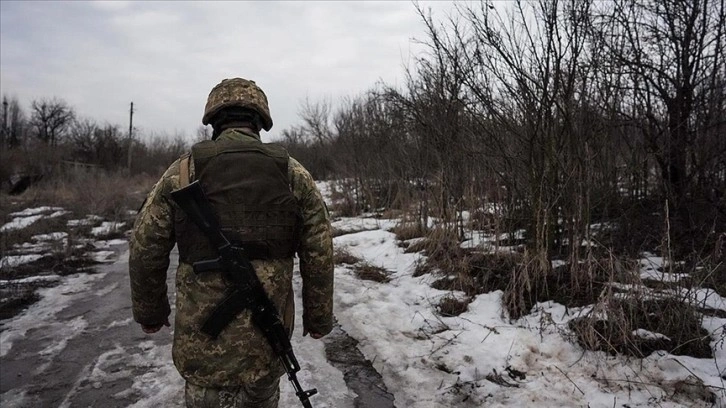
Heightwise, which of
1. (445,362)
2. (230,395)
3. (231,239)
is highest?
(231,239)

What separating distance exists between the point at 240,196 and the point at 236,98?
0.46m

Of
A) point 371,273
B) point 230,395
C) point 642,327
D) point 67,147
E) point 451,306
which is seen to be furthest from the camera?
point 67,147

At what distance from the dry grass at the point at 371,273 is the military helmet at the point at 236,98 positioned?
4528 mm

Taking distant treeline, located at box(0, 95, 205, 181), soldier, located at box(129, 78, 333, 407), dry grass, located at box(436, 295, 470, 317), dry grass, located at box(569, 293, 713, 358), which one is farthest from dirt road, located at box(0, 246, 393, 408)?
distant treeline, located at box(0, 95, 205, 181)

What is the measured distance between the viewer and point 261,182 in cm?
189

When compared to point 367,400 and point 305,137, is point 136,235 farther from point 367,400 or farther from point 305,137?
point 305,137

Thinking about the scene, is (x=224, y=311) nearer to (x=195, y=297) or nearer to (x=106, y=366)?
(x=195, y=297)

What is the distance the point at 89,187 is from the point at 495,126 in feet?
53.2

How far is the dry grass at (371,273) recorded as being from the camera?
644 centimetres

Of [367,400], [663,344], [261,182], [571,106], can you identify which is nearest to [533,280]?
[663,344]

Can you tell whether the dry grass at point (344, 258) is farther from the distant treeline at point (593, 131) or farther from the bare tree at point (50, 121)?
the bare tree at point (50, 121)

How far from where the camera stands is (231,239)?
187 cm

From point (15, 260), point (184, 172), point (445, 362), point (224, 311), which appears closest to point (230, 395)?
point (224, 311)

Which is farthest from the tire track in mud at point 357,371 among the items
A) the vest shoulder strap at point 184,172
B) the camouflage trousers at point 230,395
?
the vest shoulder strap at point 184,172
